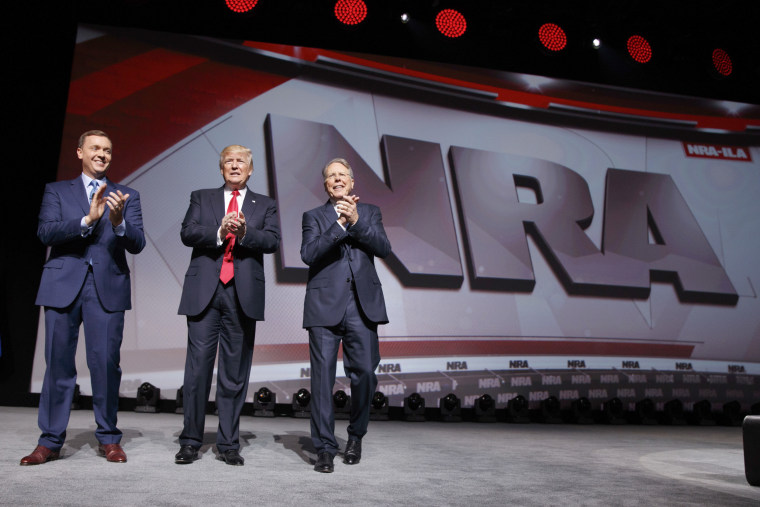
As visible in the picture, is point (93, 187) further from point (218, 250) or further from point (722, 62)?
point (722, 62)

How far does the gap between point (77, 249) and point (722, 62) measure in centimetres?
658

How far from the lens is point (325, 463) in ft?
8.96

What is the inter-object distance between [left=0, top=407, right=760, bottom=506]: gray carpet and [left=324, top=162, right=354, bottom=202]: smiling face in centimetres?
134

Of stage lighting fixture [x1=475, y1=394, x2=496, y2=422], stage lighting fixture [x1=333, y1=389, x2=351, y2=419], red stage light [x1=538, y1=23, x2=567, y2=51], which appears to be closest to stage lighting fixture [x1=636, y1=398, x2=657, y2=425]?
stage lighting fixture [x1=475, y1=394, x2=496, y2=422]

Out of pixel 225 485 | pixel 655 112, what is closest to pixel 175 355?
pixel 225 485

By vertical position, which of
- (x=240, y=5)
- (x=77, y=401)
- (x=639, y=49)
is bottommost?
(x=77, y=401)

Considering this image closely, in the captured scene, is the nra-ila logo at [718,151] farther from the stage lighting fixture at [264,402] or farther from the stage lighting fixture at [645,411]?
the stage lighting fixture at [264,402]

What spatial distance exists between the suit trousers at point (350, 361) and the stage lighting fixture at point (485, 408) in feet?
8.41

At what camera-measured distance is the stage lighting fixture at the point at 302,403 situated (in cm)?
497

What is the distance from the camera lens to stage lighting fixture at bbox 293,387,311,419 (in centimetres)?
497

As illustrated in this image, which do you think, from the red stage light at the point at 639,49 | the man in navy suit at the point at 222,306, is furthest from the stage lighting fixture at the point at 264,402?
the red stage light at the point at 639,49

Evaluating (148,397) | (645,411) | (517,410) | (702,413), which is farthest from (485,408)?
(148,397)

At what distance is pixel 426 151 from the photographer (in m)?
5.69

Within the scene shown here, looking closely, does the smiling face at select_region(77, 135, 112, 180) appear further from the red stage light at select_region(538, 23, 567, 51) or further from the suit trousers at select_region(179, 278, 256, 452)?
the red stage light at select_region(538, 23, 567, 51)
